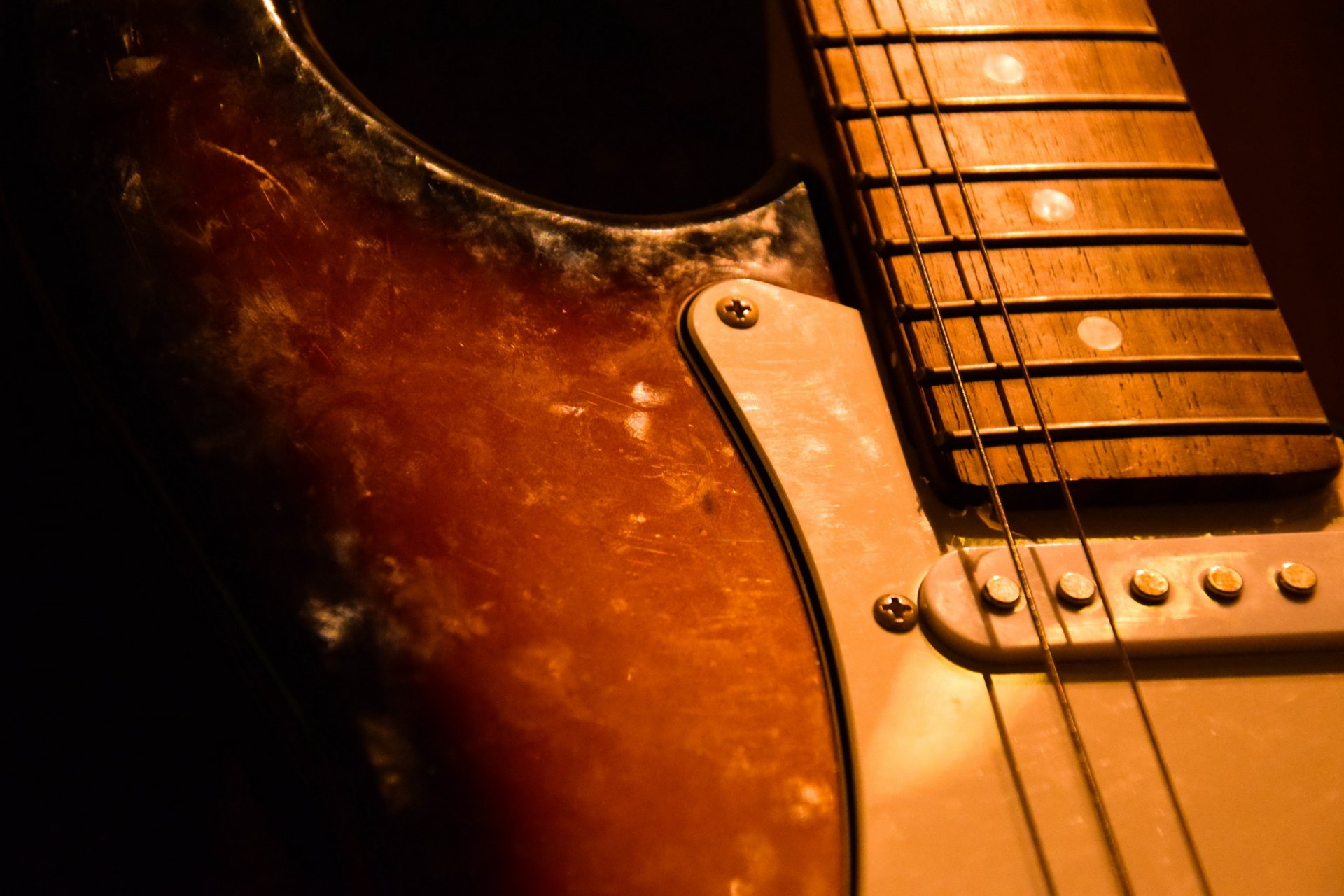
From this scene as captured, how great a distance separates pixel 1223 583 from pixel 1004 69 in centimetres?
37

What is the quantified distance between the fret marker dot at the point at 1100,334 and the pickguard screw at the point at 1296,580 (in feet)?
0.47

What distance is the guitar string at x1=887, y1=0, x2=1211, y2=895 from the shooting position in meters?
0.41

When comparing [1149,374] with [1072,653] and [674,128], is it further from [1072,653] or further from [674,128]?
[674,128]

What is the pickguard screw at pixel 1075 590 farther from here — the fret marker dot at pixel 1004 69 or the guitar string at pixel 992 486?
the fret marker dot at pixel 1004 69

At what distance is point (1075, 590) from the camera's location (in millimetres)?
456

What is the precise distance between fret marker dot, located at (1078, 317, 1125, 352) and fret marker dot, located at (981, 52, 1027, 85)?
0.64 feet

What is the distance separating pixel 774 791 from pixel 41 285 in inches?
17.5

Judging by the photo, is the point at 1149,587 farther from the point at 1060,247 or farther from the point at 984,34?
the point at 984,34

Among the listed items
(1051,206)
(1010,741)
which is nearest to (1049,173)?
(1051,206)

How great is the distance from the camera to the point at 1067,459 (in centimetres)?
50

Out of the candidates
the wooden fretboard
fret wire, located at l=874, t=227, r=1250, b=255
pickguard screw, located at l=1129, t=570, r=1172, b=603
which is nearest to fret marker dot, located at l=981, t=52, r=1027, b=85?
the wooden fretboard

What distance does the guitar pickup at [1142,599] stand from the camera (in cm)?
44

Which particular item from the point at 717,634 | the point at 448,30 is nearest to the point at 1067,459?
the point at 717,634

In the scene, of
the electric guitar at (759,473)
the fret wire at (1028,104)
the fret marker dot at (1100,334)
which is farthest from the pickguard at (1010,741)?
the fret wire at (1028,104)
